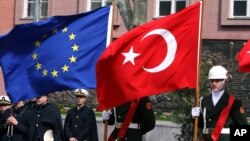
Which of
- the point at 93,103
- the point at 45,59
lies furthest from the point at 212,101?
the point at 93,103

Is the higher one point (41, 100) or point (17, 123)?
point (41, 100)

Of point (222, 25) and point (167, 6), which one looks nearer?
point (222, 25)

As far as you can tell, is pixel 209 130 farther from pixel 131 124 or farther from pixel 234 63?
pixel 234 63

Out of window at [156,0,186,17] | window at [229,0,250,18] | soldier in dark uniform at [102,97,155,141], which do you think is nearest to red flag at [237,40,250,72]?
soldier in dark uniform at [102,97,155,141]

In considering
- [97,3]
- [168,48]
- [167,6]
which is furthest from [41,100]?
[97,3]

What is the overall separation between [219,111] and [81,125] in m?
3.50

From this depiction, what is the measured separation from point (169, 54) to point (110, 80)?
0.80 m

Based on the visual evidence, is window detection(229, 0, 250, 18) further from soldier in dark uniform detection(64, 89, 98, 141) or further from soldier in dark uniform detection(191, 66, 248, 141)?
soldier in dark uniform detection(191, 66, 248, 141)

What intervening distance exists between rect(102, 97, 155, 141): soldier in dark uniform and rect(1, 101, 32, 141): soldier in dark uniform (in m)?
2.35

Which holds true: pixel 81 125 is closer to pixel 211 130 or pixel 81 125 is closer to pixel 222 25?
pixel 211 130

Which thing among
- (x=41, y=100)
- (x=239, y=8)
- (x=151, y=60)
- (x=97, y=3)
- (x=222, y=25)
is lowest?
(x=41, y=100)

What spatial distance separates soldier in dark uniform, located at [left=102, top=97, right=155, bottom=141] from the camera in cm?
849

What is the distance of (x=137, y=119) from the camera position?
853 centimetres

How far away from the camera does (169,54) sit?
26.0 feet
